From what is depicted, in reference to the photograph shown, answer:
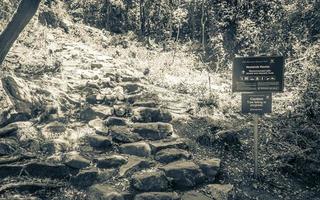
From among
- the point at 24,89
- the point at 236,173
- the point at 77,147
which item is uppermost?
the point at 24,89

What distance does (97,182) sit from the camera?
19.6 feet

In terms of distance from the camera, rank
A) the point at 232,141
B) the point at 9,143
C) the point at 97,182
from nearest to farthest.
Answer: the point at 97,182, the point at 9,143, the point at 232,141

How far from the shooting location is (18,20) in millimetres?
7273

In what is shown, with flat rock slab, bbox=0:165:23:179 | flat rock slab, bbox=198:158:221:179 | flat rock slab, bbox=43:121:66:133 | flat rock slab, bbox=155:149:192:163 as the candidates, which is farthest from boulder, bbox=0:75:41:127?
flat rock slab, bbox=198:158:221:179

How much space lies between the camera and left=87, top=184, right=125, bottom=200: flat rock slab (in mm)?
5430

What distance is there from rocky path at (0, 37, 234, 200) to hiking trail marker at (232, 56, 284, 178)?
124cm

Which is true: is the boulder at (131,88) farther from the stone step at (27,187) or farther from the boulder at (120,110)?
the stone step at (27,187)

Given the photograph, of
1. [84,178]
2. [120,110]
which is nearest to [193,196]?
[84,178]

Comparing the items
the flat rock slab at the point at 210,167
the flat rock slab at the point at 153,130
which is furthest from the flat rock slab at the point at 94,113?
the flat rock slab at the point at 210,167

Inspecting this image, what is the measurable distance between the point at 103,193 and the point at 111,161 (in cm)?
93

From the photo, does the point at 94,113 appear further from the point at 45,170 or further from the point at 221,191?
the point at 221,191

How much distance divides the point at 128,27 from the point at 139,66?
501cm

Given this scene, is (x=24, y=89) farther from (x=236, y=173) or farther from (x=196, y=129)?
(x=236, y=173)

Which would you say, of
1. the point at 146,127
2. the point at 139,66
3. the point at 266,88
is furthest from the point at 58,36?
the point at 266,88
